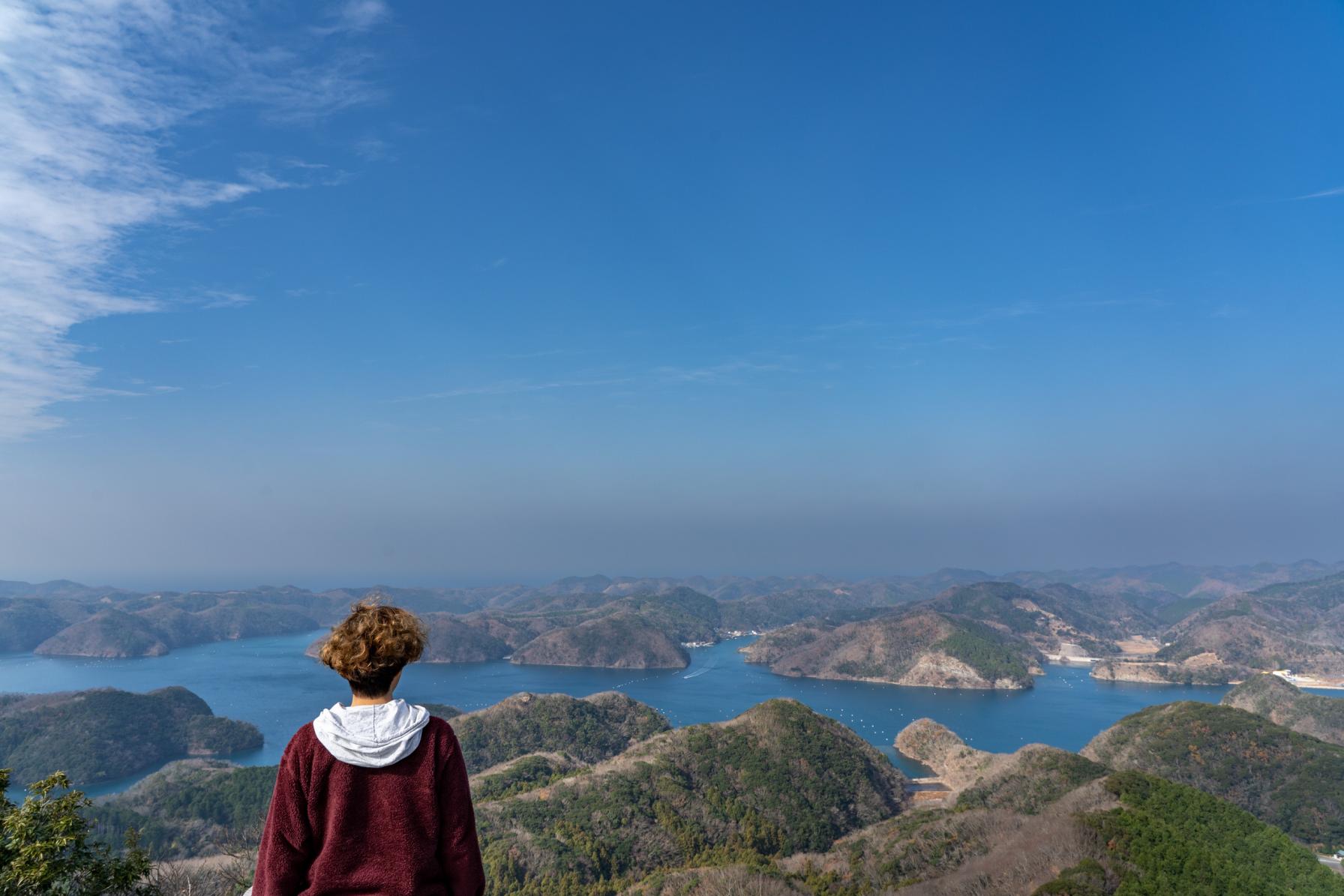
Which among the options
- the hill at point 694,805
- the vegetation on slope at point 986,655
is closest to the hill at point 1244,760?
the hill at point 694,805

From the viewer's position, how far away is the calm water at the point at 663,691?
97062 mm

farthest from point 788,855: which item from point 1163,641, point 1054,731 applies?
point 1163,641

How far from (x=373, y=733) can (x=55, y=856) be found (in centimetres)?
863

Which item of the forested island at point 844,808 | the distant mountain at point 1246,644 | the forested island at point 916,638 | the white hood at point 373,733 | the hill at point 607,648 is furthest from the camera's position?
the hill at point 607,648

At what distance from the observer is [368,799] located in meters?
2.55

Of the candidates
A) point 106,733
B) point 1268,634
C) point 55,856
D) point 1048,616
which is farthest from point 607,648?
point 55,856

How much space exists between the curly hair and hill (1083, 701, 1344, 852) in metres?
70.7

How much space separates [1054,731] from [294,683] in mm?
110680

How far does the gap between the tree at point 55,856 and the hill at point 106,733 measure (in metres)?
87.6

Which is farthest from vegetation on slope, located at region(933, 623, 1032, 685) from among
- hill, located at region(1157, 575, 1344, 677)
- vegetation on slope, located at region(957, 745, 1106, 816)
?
vegetation on slope, located at region(957, 745, 1106, 816)

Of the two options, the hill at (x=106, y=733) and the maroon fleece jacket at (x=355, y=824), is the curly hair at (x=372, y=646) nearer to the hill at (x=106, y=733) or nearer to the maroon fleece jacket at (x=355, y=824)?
the maroon fleece jacket at (x=355, y=824)

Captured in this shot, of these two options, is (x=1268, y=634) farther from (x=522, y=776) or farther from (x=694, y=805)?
(x=522, y=776)

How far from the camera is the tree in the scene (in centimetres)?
776

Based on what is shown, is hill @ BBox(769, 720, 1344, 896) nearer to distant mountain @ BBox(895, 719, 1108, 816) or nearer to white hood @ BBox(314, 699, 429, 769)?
distant mountain @ BBox(895, 719, 1108, 816)
